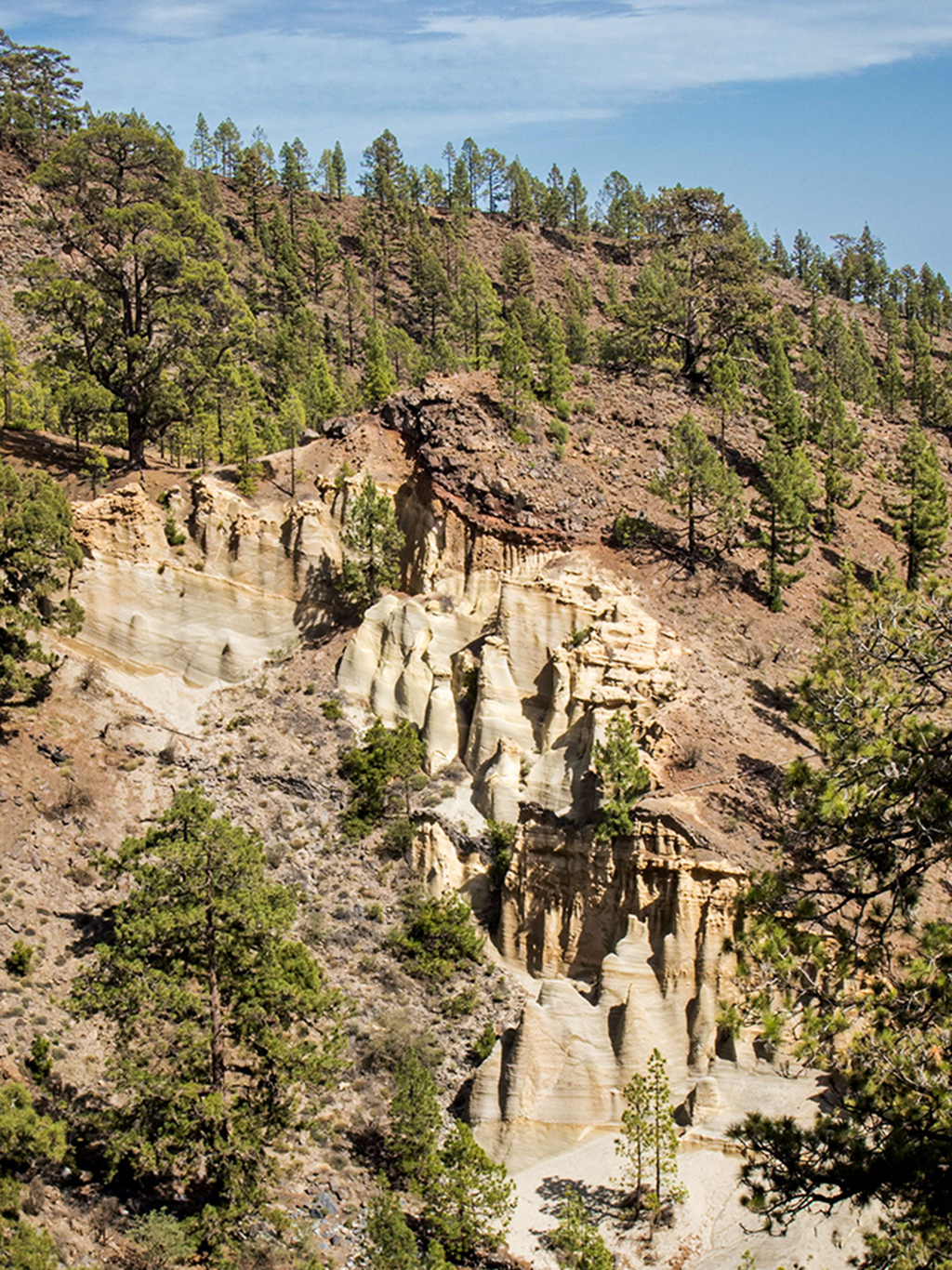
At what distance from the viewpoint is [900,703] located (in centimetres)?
1747

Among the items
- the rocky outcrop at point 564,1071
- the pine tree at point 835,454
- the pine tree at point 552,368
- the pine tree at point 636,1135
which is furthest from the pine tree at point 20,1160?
the pine tree at point 835,454

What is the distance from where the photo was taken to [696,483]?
5425cm

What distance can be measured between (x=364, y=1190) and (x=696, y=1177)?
32.7 feet

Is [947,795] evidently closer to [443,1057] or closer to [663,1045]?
[663,1045]

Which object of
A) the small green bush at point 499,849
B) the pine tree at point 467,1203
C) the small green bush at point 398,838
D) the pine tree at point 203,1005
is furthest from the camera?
the small green bush at point 398,838

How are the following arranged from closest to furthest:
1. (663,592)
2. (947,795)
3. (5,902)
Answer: (947,795), (5,902), (663,592)

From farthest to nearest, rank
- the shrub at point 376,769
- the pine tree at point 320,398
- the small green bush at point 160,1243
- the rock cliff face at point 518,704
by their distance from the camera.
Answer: the pine tree at point 320,398 < the shrub at point 376,769 < the rock cliff face at point 518,704 < the small green bush at point 160,1243

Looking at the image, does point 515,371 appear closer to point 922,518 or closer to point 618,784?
point 922,518

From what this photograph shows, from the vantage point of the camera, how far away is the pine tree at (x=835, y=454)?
63.7 metres

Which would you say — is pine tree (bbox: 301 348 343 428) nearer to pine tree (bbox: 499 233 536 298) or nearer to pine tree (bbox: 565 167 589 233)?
pine tree (bbox: 499 233 536 298)

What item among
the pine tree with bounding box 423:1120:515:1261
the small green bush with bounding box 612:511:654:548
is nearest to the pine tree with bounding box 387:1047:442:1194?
the pine tree with bounding box 423:1120:515:1261

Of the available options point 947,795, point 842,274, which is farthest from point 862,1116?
point 842,274

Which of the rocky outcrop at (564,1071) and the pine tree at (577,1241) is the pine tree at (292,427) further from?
the pine tree at (577,1241)

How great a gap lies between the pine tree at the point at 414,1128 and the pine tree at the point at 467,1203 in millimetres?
522
